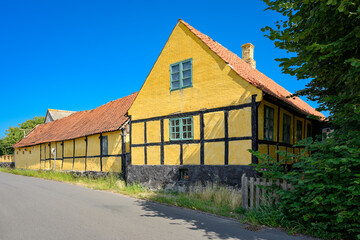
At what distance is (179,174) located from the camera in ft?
40.2

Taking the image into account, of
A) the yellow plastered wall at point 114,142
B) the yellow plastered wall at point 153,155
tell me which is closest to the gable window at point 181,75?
the yellow plastered wall at point 153,155

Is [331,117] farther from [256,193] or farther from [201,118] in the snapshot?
[201,118]

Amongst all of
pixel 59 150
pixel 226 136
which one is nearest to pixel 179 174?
pixel 226 136

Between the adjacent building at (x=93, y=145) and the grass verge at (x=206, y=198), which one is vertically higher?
the adjacent building at (x=93, y=145)

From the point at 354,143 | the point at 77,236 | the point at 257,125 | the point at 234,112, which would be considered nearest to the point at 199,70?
the point at 234,112

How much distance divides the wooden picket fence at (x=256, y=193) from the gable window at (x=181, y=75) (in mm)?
5985

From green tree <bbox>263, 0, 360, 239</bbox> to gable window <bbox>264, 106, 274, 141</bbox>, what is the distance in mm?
3724

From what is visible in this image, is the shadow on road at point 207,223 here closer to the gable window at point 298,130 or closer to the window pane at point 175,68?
the window pane at point 175,68

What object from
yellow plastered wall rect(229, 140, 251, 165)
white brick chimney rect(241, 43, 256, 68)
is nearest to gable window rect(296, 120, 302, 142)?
white brick chimney rect(241, 43, 256, 68)

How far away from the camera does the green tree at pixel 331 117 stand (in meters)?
5.19

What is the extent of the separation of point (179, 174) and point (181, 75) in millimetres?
4652

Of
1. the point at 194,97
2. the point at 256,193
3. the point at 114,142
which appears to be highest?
the point at 194,97

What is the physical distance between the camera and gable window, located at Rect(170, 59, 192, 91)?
40.7ft

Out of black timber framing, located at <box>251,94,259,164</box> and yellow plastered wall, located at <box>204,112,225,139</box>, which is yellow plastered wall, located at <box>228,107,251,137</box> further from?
yellow plastered wall, located at <box>204,112,225,139</box>
